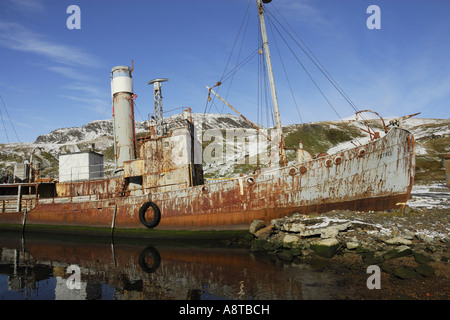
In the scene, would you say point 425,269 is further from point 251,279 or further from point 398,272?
point 251,279

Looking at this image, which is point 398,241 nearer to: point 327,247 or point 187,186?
point 327,247

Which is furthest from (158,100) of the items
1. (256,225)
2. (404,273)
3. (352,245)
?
(404,273)

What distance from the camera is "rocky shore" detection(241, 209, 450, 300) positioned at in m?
8.95

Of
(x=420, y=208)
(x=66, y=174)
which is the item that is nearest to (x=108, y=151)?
(x=66, y=174)

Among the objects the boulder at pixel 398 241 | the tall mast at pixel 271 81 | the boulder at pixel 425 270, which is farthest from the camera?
the tall mast at pixel 271 81

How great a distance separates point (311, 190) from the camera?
16.6 m

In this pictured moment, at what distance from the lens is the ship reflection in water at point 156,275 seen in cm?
974

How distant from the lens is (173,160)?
1928cm

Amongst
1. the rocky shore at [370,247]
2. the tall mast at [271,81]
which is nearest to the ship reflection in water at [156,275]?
the rocky shore at [370,247]

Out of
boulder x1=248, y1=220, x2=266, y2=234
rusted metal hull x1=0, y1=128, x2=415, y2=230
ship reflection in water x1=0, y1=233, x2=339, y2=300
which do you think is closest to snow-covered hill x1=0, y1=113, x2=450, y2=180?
rusted metal hull x1=0, y1=128, x2=415, y2=230

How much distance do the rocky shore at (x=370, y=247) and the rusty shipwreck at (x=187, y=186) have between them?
123cm

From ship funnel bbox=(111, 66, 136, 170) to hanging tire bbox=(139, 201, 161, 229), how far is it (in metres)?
5.86

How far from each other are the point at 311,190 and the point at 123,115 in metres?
16.4

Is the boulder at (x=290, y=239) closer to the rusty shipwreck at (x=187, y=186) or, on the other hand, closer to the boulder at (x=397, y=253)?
the rusty shipwreck at (x=187, y=186)
